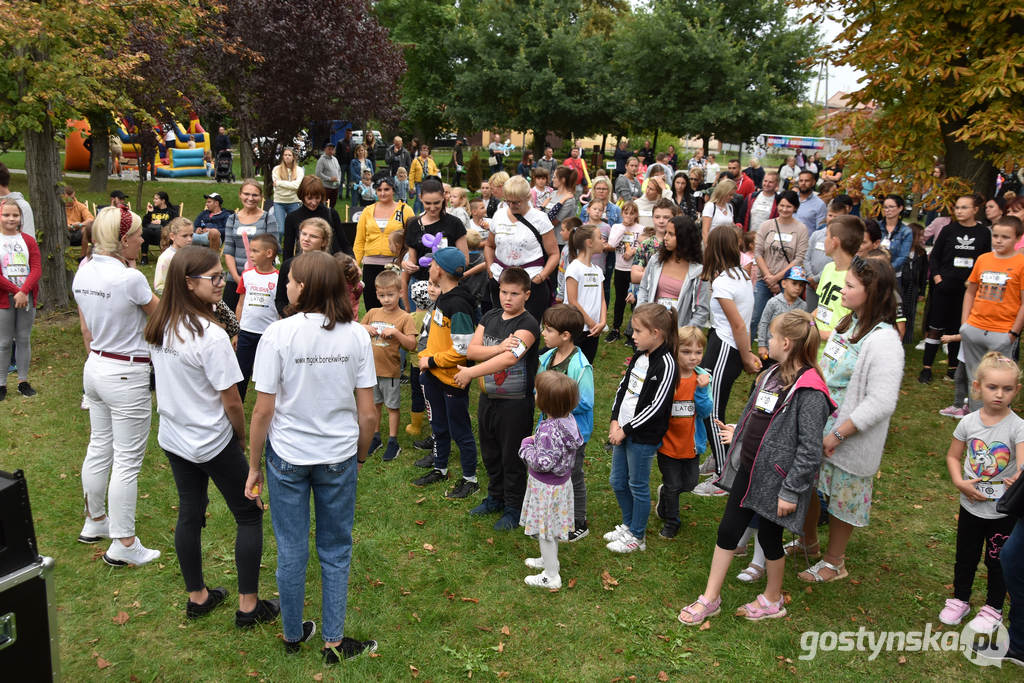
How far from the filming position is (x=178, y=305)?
3.82 m

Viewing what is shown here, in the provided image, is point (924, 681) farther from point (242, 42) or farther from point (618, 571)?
point (242, 42)

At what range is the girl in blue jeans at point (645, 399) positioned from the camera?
4695 mm

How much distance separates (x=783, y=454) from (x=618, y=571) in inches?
56.4

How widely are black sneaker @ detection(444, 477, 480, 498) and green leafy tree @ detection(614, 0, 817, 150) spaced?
2450 centimetres

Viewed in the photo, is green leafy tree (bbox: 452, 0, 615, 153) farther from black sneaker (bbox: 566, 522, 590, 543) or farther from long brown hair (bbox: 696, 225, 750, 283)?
black sneaker (bbox: 566, 522, 590, 543)

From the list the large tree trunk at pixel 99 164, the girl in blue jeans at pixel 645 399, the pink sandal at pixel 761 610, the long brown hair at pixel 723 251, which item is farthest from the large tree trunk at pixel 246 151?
the pink sandal at pixel 761 610

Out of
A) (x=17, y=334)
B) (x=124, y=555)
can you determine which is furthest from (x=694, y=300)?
(x=17, y=334)

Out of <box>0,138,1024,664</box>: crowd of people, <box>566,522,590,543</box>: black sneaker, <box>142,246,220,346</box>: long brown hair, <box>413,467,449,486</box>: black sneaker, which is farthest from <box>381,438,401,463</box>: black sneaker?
<box>142,246,220,346</box>: long brown hair

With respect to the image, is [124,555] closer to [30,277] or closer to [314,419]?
[314,419]

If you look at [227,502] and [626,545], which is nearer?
[227,502]

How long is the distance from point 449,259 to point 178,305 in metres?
2.11

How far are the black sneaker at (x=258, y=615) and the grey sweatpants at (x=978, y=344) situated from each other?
20.4 ft

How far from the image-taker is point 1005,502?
148 inches

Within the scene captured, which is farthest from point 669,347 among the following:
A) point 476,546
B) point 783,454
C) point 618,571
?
point 476,546
